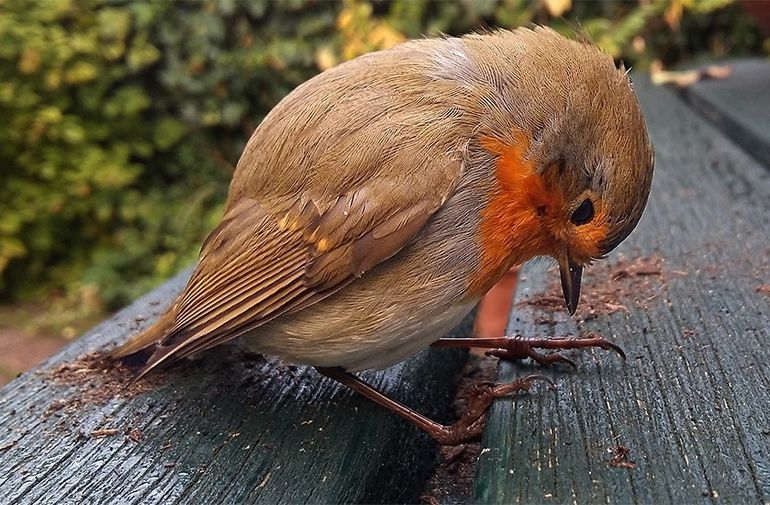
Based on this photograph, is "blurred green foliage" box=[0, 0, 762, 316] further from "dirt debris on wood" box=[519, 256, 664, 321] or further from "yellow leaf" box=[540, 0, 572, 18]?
"dirt debris on wood" box=[519, 256, 664, 321]

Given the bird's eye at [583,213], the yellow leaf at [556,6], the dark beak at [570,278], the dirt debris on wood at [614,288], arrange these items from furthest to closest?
the yellow leaf at [556,6] < the dirt debris on wood at [614,288] < the dark beak at [570,278] < the bird's eye at [583,213]

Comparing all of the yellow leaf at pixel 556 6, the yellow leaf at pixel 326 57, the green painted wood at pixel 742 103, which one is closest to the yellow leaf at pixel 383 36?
the yellow leaf at pixel 326 57

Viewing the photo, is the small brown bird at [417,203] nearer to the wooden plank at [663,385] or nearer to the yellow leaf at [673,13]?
the wooden plank at [663,385]

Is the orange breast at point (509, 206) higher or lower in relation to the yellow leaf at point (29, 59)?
lower

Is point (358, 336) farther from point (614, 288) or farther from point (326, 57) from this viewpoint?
point (326, 57)

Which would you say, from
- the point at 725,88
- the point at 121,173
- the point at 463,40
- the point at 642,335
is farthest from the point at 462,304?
the point at 121,173

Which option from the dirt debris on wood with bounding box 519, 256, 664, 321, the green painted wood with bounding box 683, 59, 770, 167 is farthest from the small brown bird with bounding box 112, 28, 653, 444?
the green painted wood with bounding box 683, 59, 770, 167
